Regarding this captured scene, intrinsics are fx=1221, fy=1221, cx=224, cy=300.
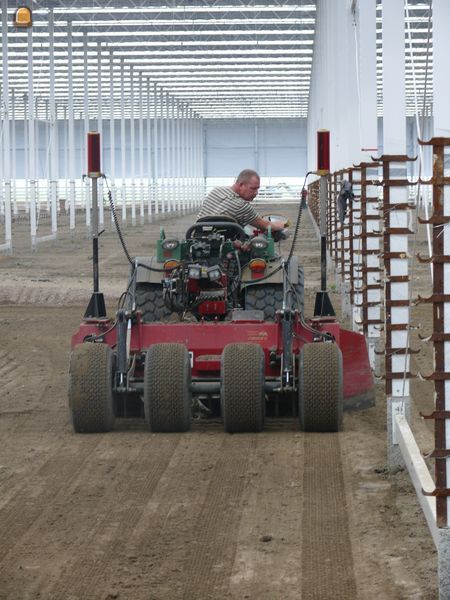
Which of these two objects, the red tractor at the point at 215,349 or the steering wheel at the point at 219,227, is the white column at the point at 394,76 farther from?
the steering wheel at the point at 219,227

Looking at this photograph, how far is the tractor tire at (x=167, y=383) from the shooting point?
27.9 ft

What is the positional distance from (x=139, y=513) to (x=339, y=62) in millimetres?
15593

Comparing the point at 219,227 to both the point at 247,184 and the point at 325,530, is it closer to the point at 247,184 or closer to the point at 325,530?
the point at 247,184

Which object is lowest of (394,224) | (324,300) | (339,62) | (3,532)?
(3,532)

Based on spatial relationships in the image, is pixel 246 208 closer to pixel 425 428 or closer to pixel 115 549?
pixel 425 428

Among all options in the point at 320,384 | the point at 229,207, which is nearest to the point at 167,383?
the point at 320,384

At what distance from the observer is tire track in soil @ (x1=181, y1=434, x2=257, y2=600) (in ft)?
17.4

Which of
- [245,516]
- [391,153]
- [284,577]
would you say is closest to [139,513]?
[245,516]

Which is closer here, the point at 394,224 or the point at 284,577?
the point at 284,577

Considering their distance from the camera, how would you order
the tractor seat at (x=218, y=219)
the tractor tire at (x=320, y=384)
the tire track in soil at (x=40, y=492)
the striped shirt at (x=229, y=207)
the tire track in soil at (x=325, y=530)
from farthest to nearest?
1. the striped shirt at (x=229, y=207)
2. the tractor seat at (x=218, y=219)
3. the tractor tire at (x=320, y=384)
4. the tire track in soil at (x=40, y=492)
5. the tire track in soil at (x=325, y=530)

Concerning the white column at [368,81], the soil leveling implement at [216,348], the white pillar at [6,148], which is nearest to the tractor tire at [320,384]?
the soil leveling implement at [216,348]

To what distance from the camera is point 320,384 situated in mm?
8461

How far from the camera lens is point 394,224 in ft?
26.6

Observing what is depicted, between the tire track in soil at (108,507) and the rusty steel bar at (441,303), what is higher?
the rusty steel bar at (441,303)
